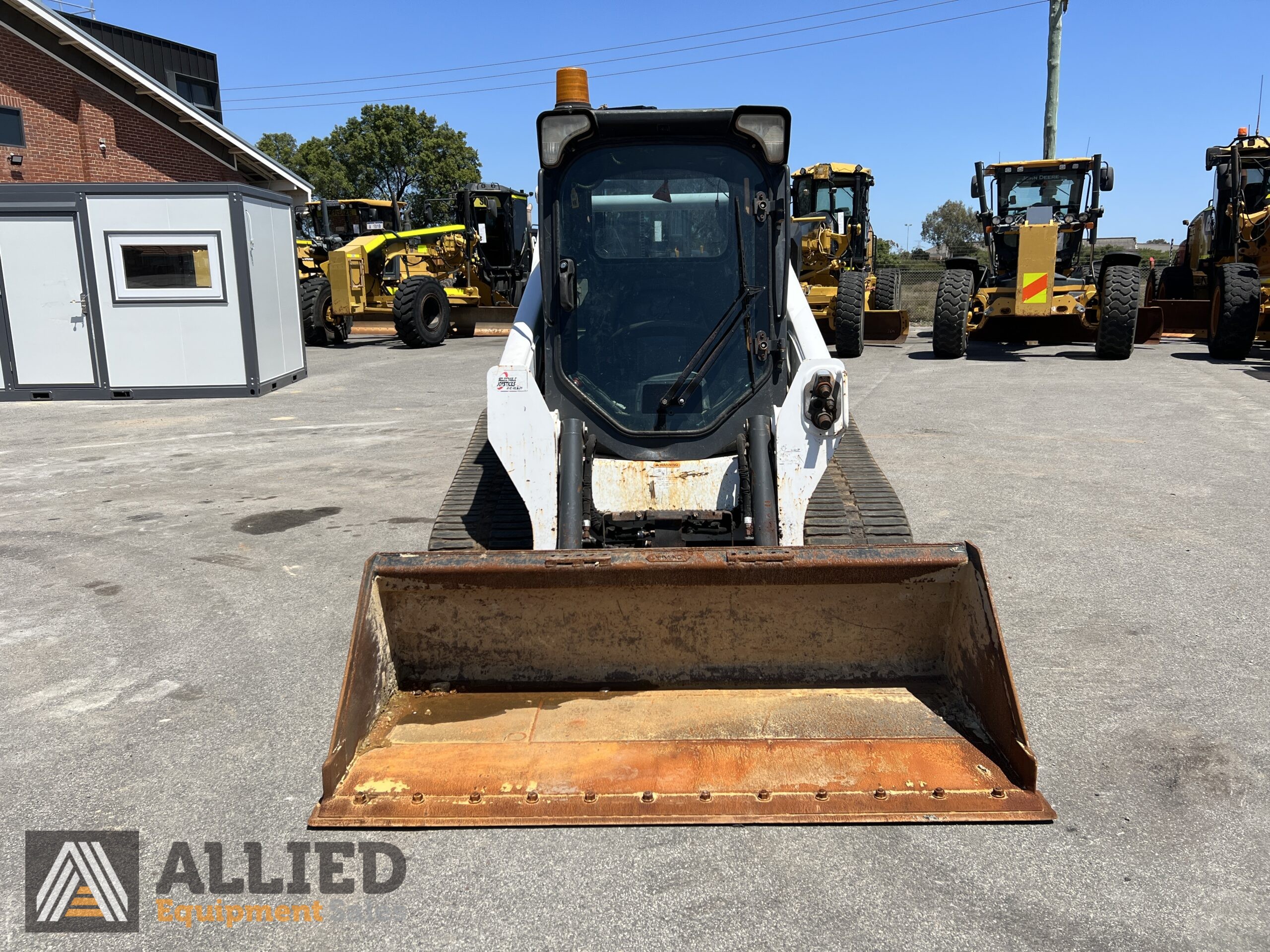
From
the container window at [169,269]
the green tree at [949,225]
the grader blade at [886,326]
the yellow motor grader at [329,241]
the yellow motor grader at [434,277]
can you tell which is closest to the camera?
the container window at [169,269]

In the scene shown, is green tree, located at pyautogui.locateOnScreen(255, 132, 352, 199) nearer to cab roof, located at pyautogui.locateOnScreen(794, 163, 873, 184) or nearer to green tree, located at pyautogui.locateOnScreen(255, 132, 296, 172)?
green tree, located at pyautogui.locateOnScreen(255, 132, 296, 172)

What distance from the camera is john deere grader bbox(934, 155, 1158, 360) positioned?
47.2 ft

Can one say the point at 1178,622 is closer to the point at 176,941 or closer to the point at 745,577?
the point at 745,577

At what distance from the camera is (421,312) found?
59.6ft

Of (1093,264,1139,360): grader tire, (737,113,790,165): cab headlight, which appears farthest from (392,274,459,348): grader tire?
(737,113,790,165): cab headlight

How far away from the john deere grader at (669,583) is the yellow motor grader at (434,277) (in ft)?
41.0

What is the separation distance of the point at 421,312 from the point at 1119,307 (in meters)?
11.8

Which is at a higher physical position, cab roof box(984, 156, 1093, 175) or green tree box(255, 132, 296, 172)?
green tree box(255, 132, 296, 172)

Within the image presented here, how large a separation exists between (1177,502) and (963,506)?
153 centimetres

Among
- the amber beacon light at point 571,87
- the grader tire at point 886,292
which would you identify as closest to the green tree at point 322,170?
the grader tire at point 886,292

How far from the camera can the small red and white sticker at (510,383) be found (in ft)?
14.4

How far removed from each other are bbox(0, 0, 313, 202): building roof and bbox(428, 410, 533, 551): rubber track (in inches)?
655

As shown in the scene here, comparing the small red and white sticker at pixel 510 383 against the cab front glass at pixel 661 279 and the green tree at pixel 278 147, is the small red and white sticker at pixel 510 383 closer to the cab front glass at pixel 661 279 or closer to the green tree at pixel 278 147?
the cab front glass at pixel 661 279

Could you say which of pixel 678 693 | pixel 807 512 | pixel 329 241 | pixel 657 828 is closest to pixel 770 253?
pixel 807 512
